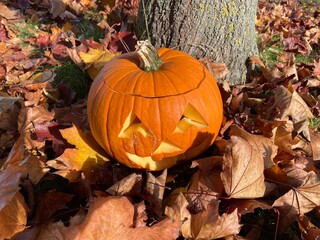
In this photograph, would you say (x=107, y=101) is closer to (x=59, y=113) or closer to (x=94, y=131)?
(x=94, y=131)

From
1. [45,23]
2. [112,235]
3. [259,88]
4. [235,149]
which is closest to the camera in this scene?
[112,235]

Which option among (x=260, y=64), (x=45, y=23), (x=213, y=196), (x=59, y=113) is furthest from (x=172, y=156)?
(x=45, y=23)

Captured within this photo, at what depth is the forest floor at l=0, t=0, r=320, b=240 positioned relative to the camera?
4.41 ft

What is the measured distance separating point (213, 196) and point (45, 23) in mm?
2801

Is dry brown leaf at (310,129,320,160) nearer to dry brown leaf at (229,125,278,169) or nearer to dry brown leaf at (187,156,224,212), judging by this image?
dry brown leaf at (229,125,278,169)

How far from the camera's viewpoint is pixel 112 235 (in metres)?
1.21

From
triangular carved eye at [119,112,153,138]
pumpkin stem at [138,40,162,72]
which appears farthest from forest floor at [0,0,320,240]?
pumpkin stem at [138,40,162,72]

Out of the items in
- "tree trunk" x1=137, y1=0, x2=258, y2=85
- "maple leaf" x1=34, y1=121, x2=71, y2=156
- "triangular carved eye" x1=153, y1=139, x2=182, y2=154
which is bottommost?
"maple leaf" x1=34, y1=121, x2=71, y2=156

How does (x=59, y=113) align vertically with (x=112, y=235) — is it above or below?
below

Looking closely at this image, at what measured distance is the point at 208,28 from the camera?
224 centimetres

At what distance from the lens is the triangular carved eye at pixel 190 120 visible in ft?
5.42

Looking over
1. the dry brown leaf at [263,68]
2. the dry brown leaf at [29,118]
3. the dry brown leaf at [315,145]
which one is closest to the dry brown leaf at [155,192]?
the dry brown leaf at [29,118]

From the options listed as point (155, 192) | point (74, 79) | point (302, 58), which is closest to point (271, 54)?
point (302, 58)

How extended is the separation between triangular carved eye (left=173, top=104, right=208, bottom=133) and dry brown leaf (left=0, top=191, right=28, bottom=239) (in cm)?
79
